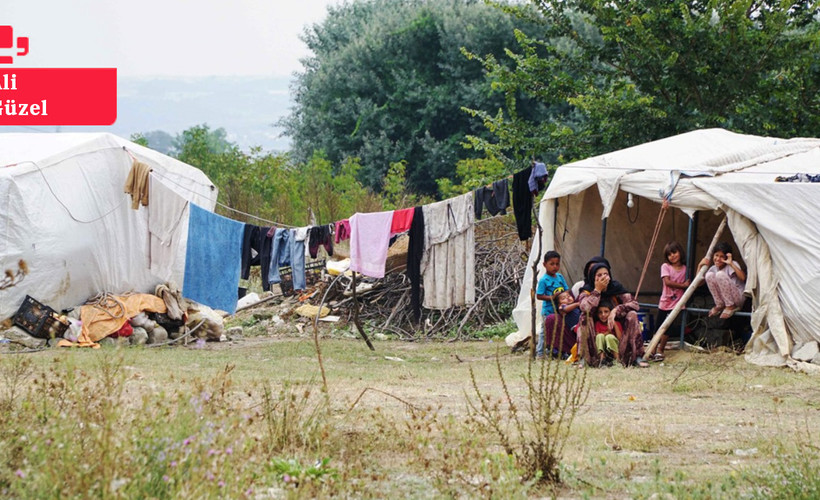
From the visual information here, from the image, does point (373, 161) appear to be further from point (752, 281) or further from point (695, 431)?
point (695, 431)

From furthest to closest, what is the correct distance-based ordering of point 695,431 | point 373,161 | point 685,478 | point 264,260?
point 373,161 → point 264,260 → point 695,431 → point 685,478

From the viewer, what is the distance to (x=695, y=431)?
247 inches

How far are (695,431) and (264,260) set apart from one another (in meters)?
7.89

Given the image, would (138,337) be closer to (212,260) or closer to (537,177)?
(212,260)

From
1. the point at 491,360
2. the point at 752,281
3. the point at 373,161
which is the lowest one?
the point at 491,360

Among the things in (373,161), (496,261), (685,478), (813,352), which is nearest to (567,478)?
(685,478)

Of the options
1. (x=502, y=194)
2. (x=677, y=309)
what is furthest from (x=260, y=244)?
(x=677, y=309)

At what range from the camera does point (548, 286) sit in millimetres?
10656

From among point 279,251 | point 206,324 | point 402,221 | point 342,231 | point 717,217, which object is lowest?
point 206,324

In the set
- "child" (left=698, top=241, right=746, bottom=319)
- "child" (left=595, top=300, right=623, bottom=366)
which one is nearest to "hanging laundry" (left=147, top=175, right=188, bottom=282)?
"child" (left=595, top=300, right=623, bottom=366)

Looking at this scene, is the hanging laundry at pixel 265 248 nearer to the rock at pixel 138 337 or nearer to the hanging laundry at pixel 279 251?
the hanging laundry at pixel 279 251

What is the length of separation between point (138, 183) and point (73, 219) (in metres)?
0.95

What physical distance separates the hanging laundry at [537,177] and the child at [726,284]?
187 centimetres

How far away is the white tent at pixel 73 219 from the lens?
12.0 metres
